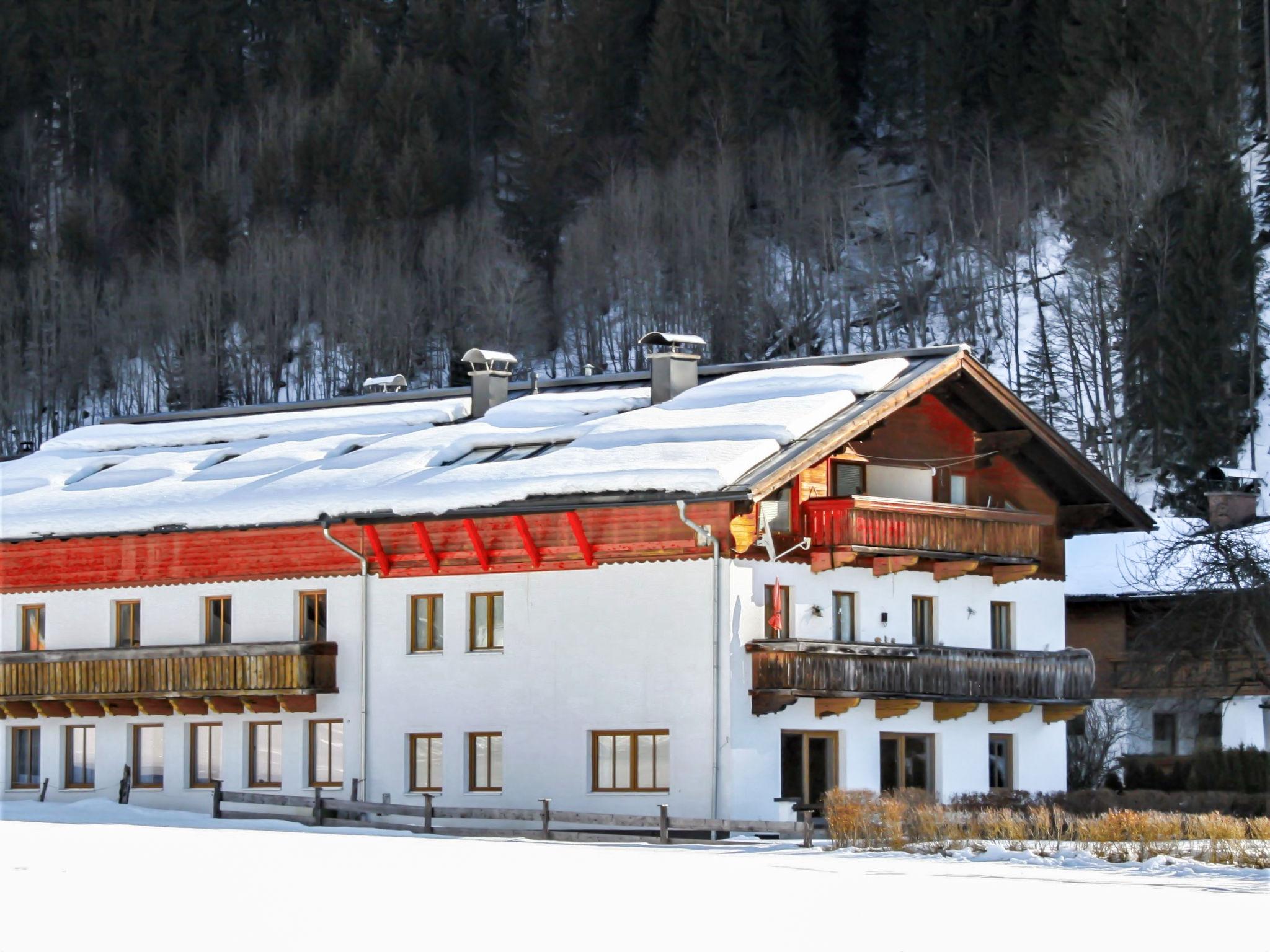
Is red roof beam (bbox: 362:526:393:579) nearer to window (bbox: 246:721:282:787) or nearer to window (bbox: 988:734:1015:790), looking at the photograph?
window (bbox: 246:721:282:787)

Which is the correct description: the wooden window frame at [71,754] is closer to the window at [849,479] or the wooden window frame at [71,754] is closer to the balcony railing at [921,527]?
the balcony railing at [921,527]

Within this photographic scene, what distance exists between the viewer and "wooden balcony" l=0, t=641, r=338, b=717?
4019 cm

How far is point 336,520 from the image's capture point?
130 ft

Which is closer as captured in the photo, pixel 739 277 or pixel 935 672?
pixel 935 672

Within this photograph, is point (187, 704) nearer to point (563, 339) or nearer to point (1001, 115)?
point (563, 339)

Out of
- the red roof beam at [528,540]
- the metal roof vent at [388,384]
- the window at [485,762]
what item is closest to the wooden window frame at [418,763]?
the window at [485,762]

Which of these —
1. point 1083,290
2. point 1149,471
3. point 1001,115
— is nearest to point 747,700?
point 1149,471

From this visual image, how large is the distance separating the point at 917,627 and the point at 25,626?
19028mm

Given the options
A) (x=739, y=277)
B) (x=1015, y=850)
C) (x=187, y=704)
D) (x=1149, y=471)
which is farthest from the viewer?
(x=739, y=277)

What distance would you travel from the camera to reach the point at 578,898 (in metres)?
22.4

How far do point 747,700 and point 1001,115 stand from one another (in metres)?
60.4

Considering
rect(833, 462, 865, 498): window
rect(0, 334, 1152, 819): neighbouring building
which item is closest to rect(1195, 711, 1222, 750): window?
rect(0, 334, 1152, 819): neighbouring building

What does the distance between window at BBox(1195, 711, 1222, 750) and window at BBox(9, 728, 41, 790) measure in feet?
89.5

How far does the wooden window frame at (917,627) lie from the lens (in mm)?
41719
